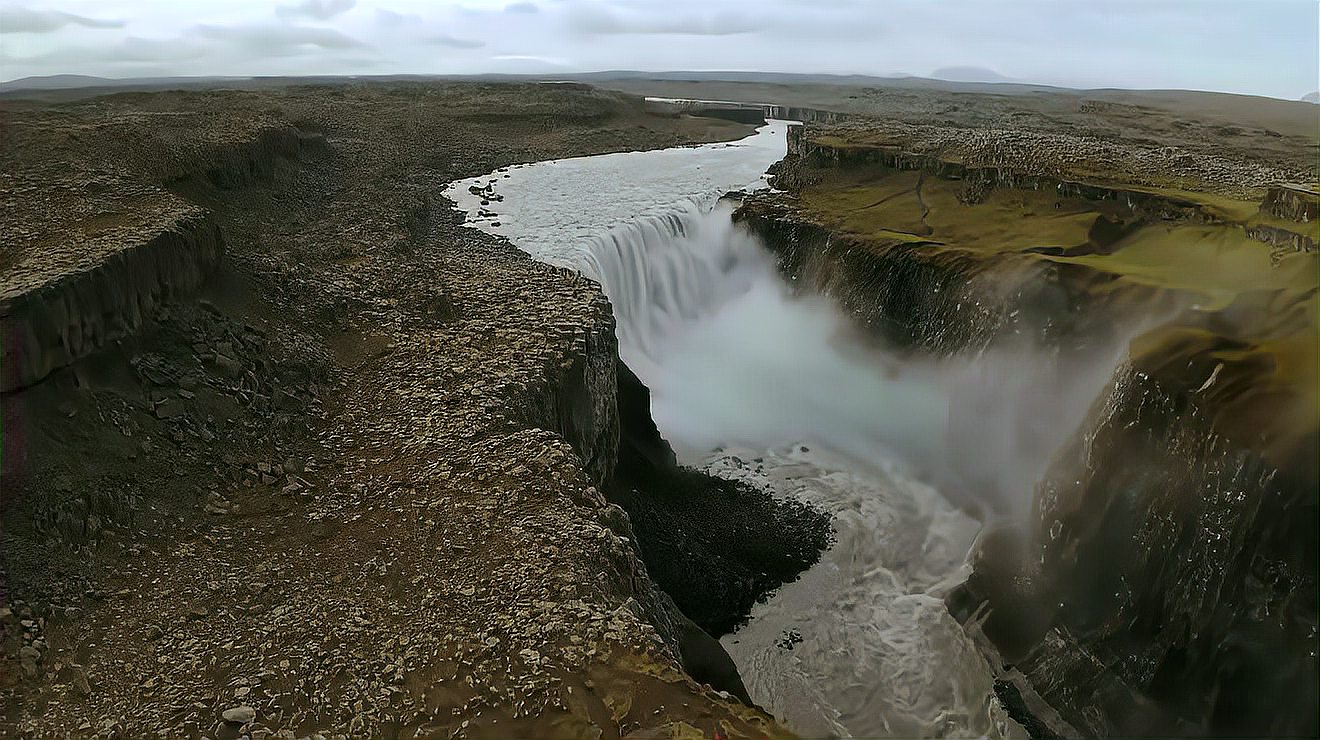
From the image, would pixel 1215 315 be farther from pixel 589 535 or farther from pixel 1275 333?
pixel 589 535

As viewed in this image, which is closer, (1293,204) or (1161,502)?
(1161,502)

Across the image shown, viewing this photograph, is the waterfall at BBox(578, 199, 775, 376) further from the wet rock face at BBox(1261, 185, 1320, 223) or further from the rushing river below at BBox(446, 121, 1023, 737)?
the wet rock face at BBox(1261, 185, 1320, 223)

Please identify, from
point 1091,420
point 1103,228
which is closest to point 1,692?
point 1091,420

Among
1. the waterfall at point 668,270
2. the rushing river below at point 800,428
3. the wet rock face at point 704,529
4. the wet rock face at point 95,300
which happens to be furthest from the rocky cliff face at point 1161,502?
the wet rock face at point 95,300

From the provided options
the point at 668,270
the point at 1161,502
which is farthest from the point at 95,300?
the point at 668,270

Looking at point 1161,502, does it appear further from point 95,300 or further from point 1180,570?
point 95,300

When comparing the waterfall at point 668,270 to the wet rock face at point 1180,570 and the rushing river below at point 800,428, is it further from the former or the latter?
the wet rock face at point 1180,570
